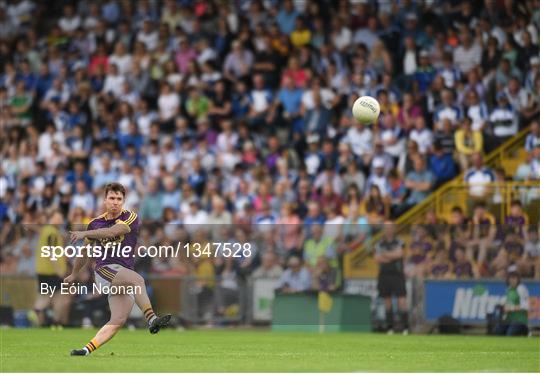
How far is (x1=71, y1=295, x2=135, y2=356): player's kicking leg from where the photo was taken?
15.1 meters

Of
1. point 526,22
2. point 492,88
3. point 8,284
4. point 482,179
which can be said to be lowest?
point 8,284

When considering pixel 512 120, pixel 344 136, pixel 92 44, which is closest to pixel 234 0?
pixel 92 44

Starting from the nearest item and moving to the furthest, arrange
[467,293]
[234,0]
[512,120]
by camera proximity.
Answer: [467,293] → [512,120] → [234,0]

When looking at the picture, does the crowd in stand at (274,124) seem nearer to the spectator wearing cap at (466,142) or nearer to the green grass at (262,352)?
the spectator wearing cap at (466,142)

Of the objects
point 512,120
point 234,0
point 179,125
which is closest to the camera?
point 512,120

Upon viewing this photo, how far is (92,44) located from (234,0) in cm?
396

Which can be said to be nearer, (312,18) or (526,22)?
(526,22)

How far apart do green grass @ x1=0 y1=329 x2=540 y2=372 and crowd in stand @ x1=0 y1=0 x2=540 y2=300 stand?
230cm

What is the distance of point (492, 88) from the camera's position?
86.9 feet

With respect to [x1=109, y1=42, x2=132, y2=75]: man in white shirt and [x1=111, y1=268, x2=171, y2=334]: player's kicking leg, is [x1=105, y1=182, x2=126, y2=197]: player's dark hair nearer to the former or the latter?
[x1=111, y1=268, x2=171, y2=334]: player's kicking leg

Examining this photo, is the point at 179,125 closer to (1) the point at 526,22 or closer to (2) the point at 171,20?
(2) the point at 171,20

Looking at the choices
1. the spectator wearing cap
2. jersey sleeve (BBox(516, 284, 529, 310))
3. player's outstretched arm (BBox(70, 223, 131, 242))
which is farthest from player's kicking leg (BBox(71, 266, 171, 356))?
the spectator wearing cap

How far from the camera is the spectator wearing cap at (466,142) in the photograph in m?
25.5

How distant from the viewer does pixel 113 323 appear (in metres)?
15.0
